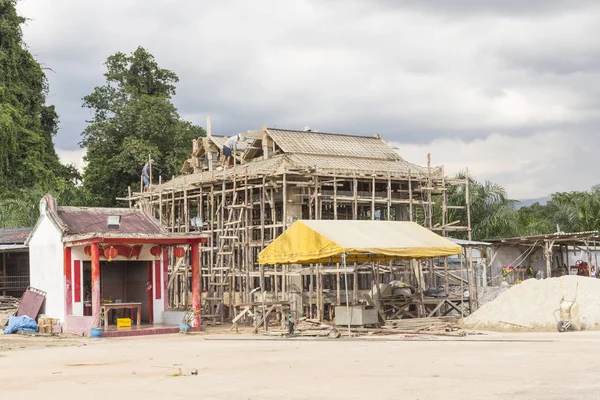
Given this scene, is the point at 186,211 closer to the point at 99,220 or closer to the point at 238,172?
the point at 238,172

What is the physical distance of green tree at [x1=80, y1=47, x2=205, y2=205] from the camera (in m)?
50.4

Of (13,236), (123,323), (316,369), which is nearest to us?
(316,369)

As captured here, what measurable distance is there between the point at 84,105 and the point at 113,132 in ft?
12.4

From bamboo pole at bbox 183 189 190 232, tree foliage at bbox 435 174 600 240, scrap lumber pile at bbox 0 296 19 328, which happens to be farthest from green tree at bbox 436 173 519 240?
scrap lumber pile at bbox 0 296 19 328

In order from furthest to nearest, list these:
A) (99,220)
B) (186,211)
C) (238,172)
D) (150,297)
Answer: (186,211) → (238,172) → (99,220) → (150,297)

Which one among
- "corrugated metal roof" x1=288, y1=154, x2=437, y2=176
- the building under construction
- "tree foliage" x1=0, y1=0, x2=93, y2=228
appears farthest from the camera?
"tree foliage" x1=0, y1=0, x2=93, y2=228

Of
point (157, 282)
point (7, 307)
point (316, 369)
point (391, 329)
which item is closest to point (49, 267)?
point (157, 282)

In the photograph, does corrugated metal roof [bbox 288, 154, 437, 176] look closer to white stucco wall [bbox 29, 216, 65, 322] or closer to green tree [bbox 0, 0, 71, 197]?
white stucco wall [bbox 29, 216, 65, 322]

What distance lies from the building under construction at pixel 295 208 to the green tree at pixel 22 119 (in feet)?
61.3

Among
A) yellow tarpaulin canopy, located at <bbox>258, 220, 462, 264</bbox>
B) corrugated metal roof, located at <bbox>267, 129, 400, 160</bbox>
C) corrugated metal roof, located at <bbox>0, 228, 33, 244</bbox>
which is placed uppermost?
corrugated metal roof, located at <bbox>267, 129, 400, 160</bbox>

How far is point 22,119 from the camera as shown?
176 feet

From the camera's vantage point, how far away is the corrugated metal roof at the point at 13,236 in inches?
1396

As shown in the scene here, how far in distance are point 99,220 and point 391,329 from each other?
35.1 ft

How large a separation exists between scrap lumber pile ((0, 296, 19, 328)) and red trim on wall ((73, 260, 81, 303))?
5.06 metres
